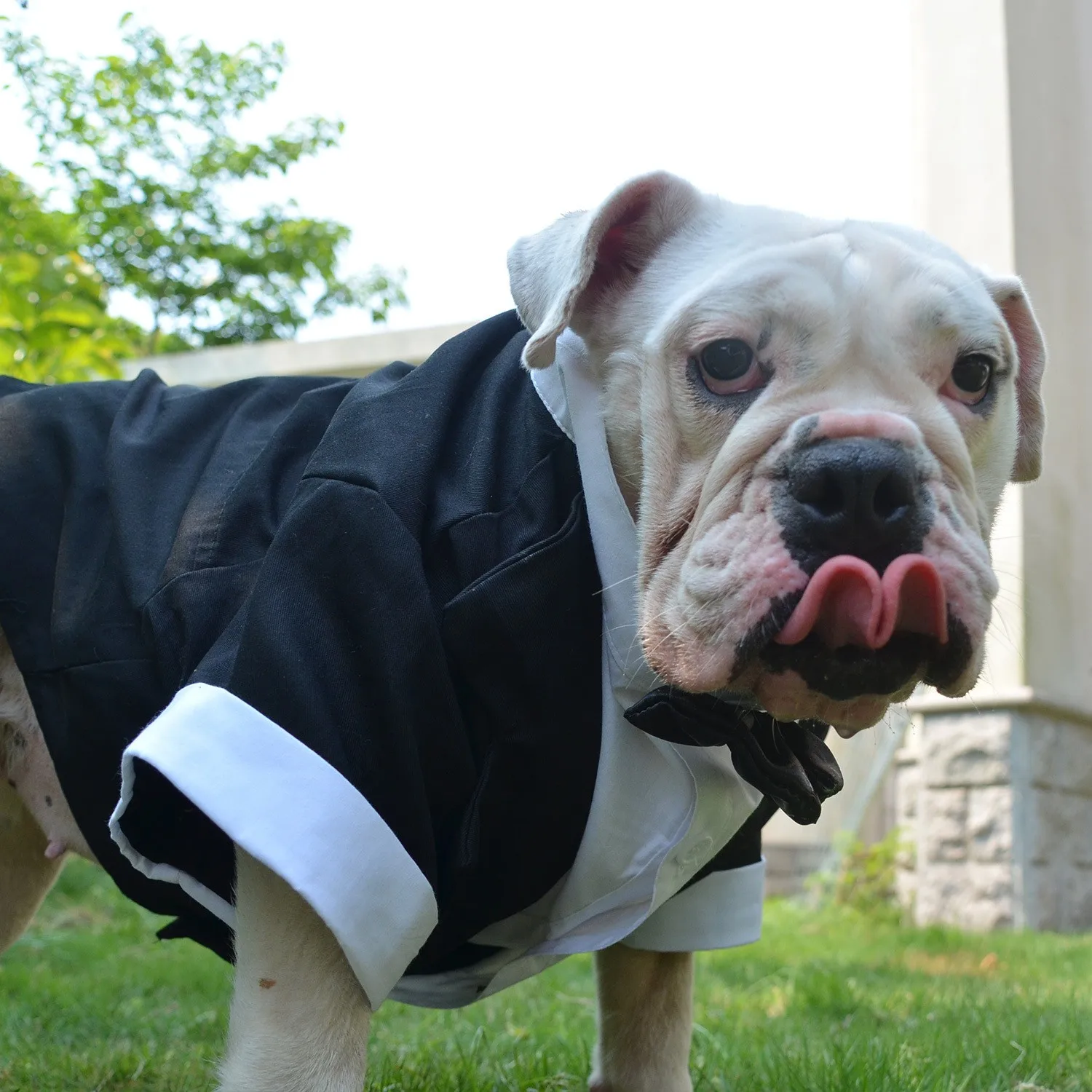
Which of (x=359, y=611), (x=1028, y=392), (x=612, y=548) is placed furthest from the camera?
(x=1028, y=392)

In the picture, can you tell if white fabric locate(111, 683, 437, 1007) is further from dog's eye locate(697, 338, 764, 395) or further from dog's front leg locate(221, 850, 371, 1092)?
dog's eye locate(697, 338, 764, 395)

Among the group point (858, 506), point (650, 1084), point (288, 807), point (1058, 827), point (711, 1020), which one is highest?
point (858, 506)

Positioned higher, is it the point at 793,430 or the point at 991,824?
the point at 793,430

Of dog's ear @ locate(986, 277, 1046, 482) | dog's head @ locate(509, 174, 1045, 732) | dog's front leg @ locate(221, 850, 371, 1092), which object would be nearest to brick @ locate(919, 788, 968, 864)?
→ dog's ear @ locate(986, 277, 1046, 482)

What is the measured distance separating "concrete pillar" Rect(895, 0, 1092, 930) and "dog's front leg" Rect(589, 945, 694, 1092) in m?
4.49

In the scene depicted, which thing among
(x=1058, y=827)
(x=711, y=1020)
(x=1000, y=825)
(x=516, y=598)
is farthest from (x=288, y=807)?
(x=1058, y=827)

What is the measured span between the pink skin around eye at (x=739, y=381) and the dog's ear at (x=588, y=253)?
26 cm

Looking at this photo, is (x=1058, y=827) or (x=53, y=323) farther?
(x=1058, y=827)

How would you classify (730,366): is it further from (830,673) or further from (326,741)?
(326,741)

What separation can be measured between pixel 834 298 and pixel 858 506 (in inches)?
16.1

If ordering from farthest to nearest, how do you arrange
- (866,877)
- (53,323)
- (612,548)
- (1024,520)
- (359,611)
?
(866,877), (1024,520), (53,323), (612,548), (359,611)

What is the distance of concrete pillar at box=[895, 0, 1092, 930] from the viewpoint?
7.04 meters

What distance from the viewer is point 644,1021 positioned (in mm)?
2723

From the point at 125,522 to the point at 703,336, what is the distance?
3.55 ft
